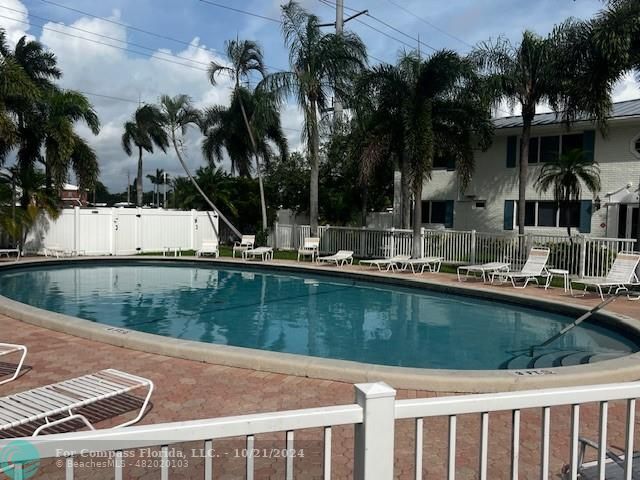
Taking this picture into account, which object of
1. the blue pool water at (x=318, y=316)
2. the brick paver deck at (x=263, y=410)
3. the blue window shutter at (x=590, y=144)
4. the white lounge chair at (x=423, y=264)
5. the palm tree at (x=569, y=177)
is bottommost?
the blue pool water at (x=318, y=316)

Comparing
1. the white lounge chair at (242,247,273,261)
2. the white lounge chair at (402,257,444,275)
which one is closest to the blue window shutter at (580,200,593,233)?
the white lounge chair at (402,257,444,275)

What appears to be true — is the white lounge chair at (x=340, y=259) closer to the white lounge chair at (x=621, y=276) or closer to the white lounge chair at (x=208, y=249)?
the white lounge chair at (x=208, y=249)

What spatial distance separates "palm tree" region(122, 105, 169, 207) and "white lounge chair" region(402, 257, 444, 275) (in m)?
19.1

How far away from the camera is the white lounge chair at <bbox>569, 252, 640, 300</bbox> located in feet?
37.1

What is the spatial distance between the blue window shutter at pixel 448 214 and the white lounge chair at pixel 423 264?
642 cm

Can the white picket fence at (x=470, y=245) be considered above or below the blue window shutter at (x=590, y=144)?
below

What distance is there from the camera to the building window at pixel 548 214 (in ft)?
65.4

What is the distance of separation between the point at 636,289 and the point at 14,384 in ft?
40.3

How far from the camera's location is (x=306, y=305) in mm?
12312

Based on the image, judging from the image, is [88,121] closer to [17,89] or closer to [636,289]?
[17,89]

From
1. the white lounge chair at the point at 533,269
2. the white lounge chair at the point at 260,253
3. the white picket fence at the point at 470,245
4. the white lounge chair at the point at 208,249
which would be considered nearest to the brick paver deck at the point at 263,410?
the white lounge chair at the point at 533,269

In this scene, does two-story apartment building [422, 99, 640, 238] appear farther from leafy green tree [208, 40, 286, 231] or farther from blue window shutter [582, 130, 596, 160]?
leafy green tree [208, 40, 286, 231]

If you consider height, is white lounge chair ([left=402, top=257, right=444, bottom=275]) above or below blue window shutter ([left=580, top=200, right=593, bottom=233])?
below

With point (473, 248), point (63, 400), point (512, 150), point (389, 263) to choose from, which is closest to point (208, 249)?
point (389, 263)
